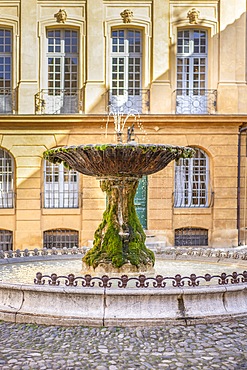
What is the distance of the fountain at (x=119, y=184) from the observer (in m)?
8.67

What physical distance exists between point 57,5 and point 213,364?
17.8 meters

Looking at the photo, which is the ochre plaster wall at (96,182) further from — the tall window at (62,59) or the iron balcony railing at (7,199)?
the tall window at (62,59)

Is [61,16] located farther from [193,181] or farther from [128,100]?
[193,181]

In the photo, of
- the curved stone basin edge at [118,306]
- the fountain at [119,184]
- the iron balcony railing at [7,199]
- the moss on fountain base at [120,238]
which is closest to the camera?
the curved stone basin edge at [118,306]

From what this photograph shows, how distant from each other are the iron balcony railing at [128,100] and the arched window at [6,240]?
5737 millimetres

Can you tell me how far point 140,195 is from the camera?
67.9ft

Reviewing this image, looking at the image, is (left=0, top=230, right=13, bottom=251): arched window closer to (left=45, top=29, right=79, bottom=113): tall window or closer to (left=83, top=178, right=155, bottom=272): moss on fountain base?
(left=45, top=29, right=79, bottom=113): tall window

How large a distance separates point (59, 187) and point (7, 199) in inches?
75.3

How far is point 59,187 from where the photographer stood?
2089 cm

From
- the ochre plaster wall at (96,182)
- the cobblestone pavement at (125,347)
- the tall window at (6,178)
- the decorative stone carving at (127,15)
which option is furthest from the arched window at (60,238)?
the cobblestone pavement at (125,347)

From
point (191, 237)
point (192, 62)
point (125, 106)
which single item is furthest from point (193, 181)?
point (192, 62)

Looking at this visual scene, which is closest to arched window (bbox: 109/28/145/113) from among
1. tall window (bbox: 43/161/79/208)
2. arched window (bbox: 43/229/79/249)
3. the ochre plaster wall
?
the ochre plaster wall

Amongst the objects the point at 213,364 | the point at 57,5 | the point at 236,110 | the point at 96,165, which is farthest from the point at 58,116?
the point at 213,364

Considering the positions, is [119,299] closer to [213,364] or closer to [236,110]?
[213,364]
